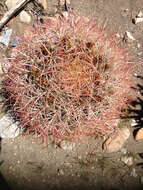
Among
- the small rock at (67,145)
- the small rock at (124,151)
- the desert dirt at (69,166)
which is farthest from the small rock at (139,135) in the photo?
the small rock at (67,145)

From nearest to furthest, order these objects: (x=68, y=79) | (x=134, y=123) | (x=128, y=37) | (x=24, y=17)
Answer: (x=68, y=79) → (x=134, y=123) → (x=128, y=37) → (x=24, y=17)

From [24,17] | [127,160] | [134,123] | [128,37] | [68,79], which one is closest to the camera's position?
[68,79]

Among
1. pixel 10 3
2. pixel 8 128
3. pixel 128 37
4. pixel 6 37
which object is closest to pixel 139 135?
pixel 128 37

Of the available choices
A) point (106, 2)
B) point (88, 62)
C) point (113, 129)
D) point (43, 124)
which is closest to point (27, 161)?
point (43, 124)

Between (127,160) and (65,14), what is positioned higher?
(65,14)

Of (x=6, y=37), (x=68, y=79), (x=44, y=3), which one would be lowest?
(x=68, y=79)

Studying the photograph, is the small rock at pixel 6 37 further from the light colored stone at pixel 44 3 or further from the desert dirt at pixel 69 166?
the desert dirt at pixel 69 166

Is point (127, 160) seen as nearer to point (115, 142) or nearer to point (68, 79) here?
point (115, 142)
